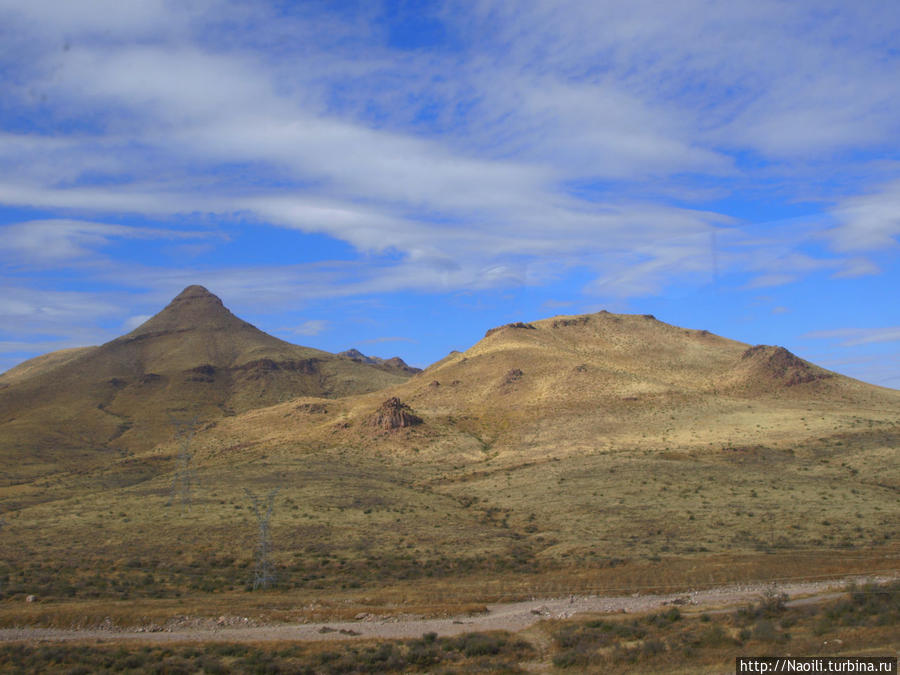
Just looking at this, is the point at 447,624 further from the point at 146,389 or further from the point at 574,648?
the point at 146,389

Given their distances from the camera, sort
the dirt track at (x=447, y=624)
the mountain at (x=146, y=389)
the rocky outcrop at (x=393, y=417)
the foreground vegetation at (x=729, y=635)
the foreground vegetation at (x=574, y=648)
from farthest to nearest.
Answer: the mountain at (x=146, y=389)
the rocky outcrop at (x=393, y=417)
the dirt track at (x=447, y=624)
the foreground vegetation at (x=574, y=648)
the foreground vegetation at (x=729, y=635)

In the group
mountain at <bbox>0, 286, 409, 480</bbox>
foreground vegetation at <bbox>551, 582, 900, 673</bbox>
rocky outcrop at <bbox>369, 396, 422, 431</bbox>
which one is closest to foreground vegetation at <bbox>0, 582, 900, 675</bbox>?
foreground vegetation at <bbox>551, 582, 900, 673</bbox>

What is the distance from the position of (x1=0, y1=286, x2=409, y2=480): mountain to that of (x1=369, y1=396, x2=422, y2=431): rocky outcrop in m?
38.1

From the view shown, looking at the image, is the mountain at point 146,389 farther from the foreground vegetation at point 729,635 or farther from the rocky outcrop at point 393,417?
the foreground vegetation at point 729,635

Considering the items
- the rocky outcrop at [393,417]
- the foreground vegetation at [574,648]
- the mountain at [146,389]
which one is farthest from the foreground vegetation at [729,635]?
the mountain at [146,389]

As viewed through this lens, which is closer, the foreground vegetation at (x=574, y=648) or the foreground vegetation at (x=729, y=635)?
the foreground vegetation at (x=729, y=635)

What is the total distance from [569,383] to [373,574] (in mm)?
73361

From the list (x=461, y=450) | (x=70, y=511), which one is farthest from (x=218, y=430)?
(x=70, y=511)

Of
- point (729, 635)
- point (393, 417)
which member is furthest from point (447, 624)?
point (393, 417)

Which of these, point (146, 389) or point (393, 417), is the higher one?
point (146, 389)

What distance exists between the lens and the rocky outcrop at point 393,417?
9581cm

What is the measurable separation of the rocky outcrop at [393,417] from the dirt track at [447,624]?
63738mm

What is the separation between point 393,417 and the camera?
96500mm

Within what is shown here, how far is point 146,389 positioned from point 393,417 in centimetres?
8688
